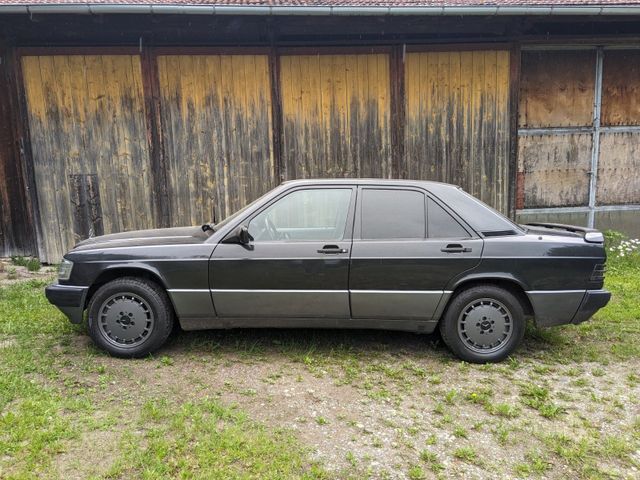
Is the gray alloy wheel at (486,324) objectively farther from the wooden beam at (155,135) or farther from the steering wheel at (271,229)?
the wooden beam at (155,135)

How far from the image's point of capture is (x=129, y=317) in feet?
13.9

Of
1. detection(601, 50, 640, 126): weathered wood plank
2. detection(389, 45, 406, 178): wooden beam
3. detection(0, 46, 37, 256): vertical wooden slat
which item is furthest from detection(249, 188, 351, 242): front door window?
detection(601, 50, 640, 126): weathered wood plank

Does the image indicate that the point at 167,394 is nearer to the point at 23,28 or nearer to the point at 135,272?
the point at 135,272

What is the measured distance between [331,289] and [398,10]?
4.39 meters

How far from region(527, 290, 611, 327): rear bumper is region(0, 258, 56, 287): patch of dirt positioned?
629cm

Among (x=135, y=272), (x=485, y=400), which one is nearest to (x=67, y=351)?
(x=135, y=272)

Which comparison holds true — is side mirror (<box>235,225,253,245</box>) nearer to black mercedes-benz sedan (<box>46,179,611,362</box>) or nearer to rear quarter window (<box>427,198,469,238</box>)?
black mercedes-benz sedan (<box>46,179,611,362</box>)

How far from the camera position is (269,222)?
4.40m

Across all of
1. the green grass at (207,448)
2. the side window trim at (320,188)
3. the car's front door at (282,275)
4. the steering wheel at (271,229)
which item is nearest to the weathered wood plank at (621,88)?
the side window trim at (320,188)

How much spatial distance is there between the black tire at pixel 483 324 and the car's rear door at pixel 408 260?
186 millimetres

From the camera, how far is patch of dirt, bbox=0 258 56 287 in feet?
22.4

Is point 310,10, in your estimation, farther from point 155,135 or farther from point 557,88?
point 557,88

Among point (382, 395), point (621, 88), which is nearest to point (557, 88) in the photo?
point (621, 88)

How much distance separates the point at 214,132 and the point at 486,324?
5159mm
